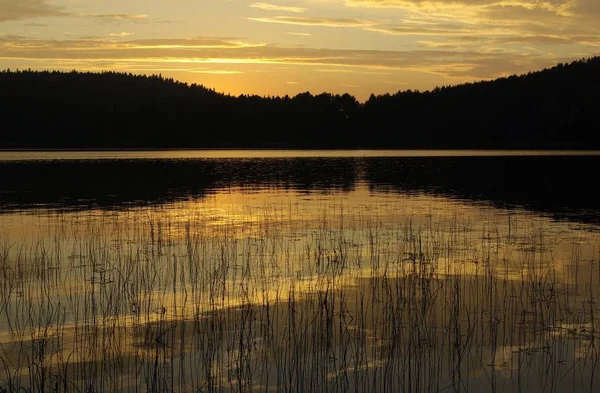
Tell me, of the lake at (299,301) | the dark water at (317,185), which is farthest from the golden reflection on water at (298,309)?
the dark water at (317,185)

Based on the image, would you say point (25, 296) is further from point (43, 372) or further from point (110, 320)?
point (43, 372)

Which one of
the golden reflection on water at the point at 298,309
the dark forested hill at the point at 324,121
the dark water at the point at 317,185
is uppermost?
the dark forested hill at the point at 324,121

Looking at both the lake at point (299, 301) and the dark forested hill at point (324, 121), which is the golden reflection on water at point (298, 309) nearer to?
the lake at point (299, 301)

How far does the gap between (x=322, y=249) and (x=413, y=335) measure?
9.04 m

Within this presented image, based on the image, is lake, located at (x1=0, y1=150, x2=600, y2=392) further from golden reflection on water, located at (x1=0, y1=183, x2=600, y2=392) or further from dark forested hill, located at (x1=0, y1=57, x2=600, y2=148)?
dark forested hill, located at (x1=0, y1=57, x2=600, y2=148)

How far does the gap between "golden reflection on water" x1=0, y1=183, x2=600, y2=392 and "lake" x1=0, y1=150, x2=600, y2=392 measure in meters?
0.05

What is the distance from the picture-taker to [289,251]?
2092 cm

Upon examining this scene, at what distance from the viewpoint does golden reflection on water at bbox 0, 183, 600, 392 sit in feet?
34.8

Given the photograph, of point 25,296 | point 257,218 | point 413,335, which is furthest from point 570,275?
point 257,218

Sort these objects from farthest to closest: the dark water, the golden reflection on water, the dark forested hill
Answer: the dark forested hill < the dark water < the golden reflection on water

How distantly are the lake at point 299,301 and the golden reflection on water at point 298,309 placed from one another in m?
0.05

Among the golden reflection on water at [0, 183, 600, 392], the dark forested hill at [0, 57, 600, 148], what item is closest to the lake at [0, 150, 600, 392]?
the golden reflection on water at [0, 183, 600, 392]

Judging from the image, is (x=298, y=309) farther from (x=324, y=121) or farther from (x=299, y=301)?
(x=324, y=121)

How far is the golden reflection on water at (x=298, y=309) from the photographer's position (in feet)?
34.8
